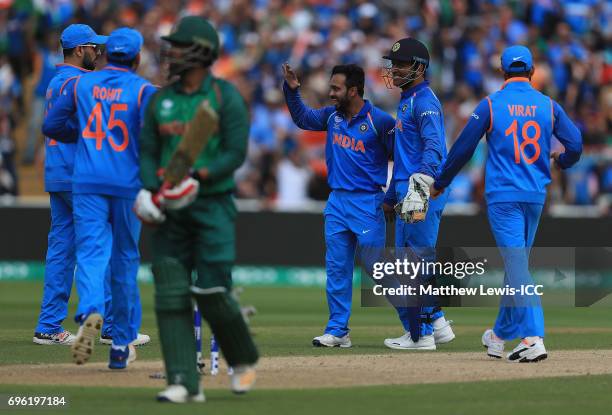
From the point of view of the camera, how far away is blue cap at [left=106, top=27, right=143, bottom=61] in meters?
9.91

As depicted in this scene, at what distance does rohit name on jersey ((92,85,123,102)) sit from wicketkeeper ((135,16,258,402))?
1.34 m

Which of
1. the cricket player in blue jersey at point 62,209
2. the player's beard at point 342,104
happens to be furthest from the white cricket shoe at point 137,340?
the player's beard at point 342,104

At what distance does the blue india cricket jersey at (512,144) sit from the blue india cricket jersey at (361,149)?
1489mm

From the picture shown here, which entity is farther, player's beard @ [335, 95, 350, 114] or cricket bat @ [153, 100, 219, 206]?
player's beard @ [335, 95, 350, 114]

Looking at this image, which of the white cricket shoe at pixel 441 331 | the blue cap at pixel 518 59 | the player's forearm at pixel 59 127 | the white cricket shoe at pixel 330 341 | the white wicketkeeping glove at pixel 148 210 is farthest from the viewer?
the white cricket shoe at pixel 441 331

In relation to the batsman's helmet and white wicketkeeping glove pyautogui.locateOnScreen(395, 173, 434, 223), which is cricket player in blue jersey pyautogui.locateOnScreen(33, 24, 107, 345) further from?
white wicketkeeping glove pyautogui.locateOnScreen(395, 173, 434, 223)

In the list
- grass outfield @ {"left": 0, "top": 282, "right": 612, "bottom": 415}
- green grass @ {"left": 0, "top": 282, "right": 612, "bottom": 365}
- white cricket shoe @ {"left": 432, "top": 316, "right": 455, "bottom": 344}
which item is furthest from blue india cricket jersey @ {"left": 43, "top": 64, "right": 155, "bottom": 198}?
white cricket shoe @ {"left": 432, "top": 316, "right": 455, "bottom": 344}

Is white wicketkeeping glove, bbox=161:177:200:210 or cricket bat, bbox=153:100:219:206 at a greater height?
cricket bat, bbox=153:100:219:206

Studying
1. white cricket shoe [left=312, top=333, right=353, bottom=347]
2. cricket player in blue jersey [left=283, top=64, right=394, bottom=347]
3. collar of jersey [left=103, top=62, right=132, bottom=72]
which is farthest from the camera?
cricket player in blue jersey [left=283, top=64, right=394, bottom=347]

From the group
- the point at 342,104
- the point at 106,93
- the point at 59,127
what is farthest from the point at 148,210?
the point at 342,104

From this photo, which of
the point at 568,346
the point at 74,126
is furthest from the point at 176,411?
the point at 568,346

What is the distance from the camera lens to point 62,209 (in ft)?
39.6

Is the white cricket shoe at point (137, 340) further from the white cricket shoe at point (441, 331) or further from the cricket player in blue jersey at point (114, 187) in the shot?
the white cricket shoe at point (441, 331)

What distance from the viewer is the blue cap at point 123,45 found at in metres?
9.91
